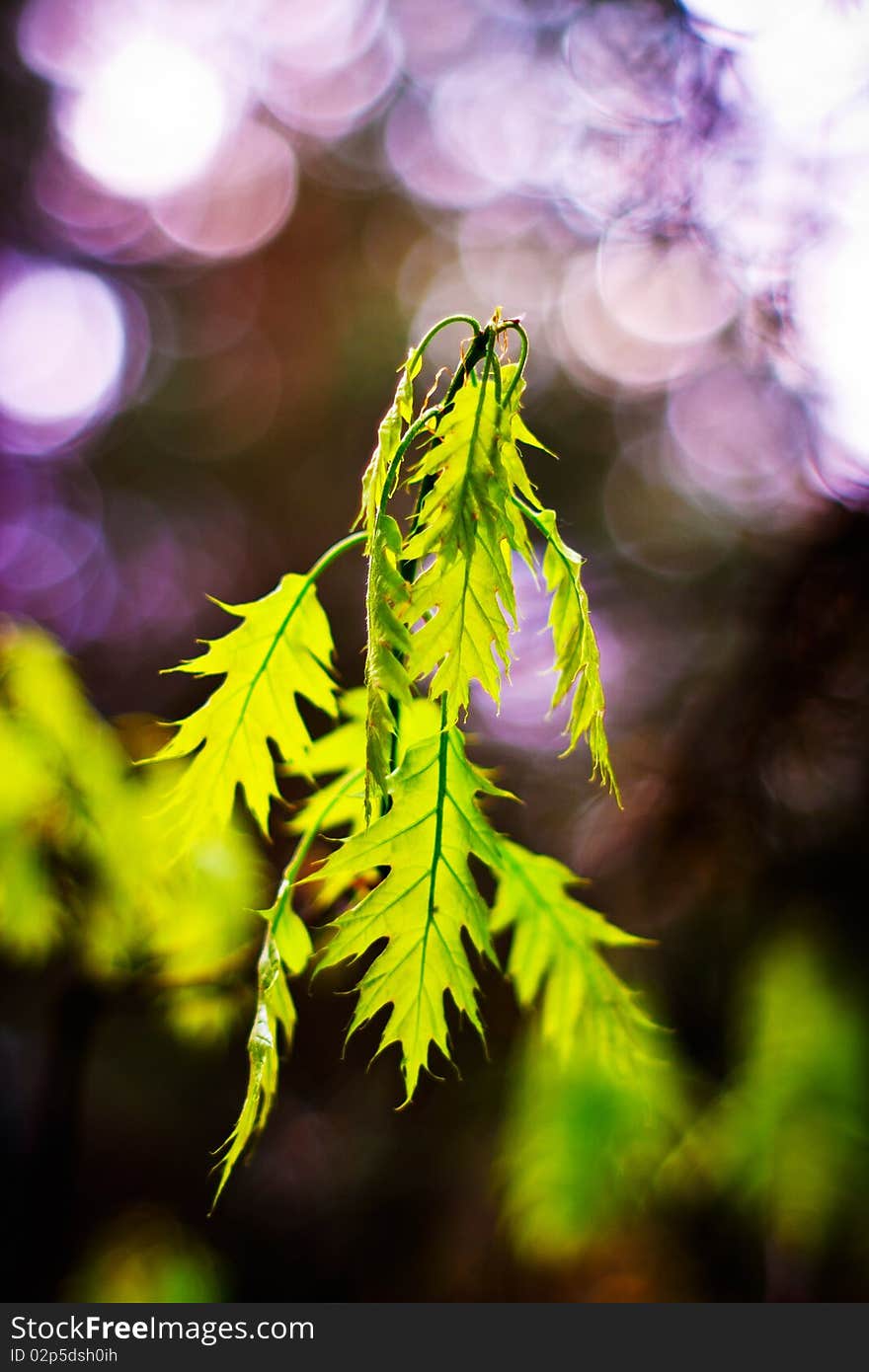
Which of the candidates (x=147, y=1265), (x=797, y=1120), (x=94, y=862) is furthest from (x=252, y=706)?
(x=147, y=1265)

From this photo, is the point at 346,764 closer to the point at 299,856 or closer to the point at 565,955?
the point at 299,856

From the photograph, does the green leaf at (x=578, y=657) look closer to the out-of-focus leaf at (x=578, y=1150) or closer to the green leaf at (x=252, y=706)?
the green leaf at (x=252, y=706)

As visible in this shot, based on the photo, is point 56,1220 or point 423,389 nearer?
point 56,1220

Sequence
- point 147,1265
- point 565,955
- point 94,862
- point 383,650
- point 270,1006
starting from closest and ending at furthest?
point 383,650 < point 270,1006 < point 565,955 < point 94,862 < point 147,1265

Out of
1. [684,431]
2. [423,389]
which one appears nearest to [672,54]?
[684,431]

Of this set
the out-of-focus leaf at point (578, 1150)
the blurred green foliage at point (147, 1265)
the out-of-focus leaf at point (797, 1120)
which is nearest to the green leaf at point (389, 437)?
the out-of-focus leaf at point (578, 1150)

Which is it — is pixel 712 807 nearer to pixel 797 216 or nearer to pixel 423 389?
pixel 797 216
